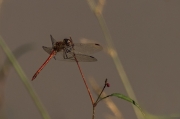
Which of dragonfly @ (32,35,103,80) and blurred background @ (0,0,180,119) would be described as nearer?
dragonfly @ (32,35,103,80)

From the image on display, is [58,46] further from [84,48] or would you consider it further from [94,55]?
[94,55]

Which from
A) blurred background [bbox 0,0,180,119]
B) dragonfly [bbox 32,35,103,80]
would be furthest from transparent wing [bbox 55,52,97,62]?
blurred background [bbox 0,0,180,119]

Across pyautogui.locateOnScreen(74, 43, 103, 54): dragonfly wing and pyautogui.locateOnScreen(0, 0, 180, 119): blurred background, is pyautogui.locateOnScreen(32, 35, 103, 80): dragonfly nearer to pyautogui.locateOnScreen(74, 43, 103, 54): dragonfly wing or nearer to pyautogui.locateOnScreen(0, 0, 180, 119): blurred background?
pyautogui.locateOnScreen(74, 43, 103, 54): dragonfly wing

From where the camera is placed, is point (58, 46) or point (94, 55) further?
point (94, 55)

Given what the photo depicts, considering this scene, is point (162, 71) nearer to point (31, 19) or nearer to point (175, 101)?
point (175, 101)

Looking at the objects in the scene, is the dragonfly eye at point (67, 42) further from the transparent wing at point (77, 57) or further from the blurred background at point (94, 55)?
the blurred background at point (94, 55)

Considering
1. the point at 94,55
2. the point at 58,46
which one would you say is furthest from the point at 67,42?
the point at 94,55

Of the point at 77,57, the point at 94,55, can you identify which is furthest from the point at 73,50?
the point at 94,55

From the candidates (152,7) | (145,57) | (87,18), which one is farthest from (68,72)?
(152,7)

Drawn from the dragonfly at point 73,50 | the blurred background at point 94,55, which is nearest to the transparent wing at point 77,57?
the dragonfly at point 73,50
